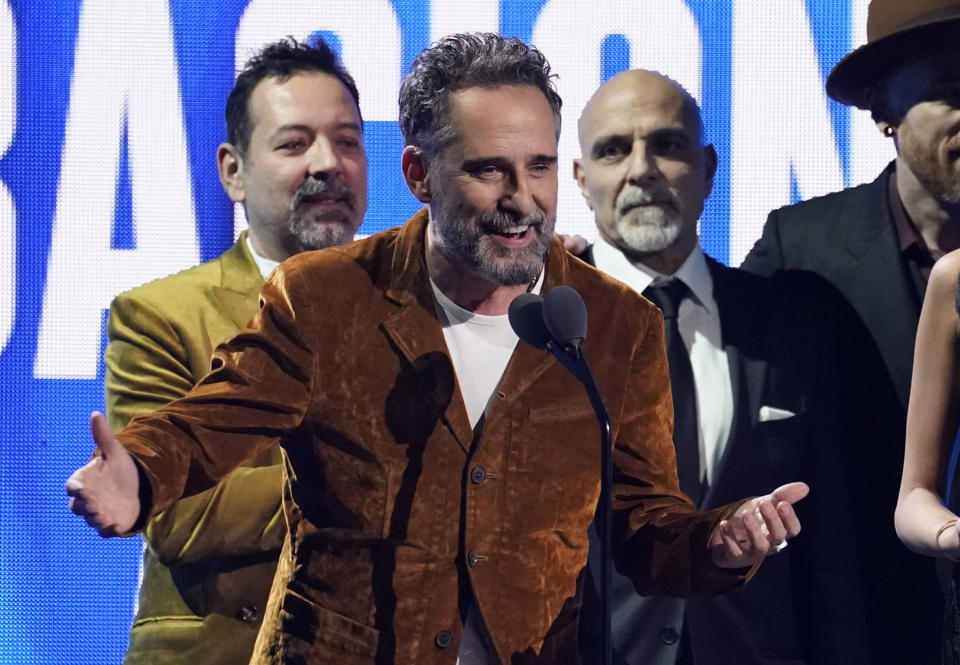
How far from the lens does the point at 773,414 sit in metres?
3.46

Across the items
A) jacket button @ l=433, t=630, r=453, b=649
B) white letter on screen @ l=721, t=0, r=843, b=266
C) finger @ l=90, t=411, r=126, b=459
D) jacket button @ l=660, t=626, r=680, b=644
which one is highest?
white letter on screen @ l=721, t=0, r=843, b=266

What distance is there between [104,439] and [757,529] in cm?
101

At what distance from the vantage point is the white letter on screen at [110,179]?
415 centimetres

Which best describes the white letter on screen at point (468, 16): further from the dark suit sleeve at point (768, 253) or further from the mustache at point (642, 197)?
the dark suit sleeve at point (768, 253)

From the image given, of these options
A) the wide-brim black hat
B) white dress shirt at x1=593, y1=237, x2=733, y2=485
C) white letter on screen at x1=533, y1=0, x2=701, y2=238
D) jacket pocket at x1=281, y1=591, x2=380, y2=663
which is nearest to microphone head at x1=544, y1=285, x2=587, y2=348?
jacket pocket at x1=281, y1=591, x2=380, y2=663

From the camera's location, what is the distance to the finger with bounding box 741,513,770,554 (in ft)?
7.30

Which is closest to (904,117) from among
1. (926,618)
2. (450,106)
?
(926,618)

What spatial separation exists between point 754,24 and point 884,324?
120 cm

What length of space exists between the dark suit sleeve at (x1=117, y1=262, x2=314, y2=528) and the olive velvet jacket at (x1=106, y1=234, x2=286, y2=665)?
86 centimetres

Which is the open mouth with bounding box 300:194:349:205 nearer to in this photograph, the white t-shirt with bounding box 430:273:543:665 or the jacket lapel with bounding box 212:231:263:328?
the jacket lapel with bounding box 212:231:263:328

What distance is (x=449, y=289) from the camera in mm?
2621

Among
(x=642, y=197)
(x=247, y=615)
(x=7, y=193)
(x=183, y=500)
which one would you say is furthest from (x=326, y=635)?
(x=7, y=193)

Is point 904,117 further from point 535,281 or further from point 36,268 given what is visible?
point 36,268

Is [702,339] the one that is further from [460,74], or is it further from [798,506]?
[460,74]
